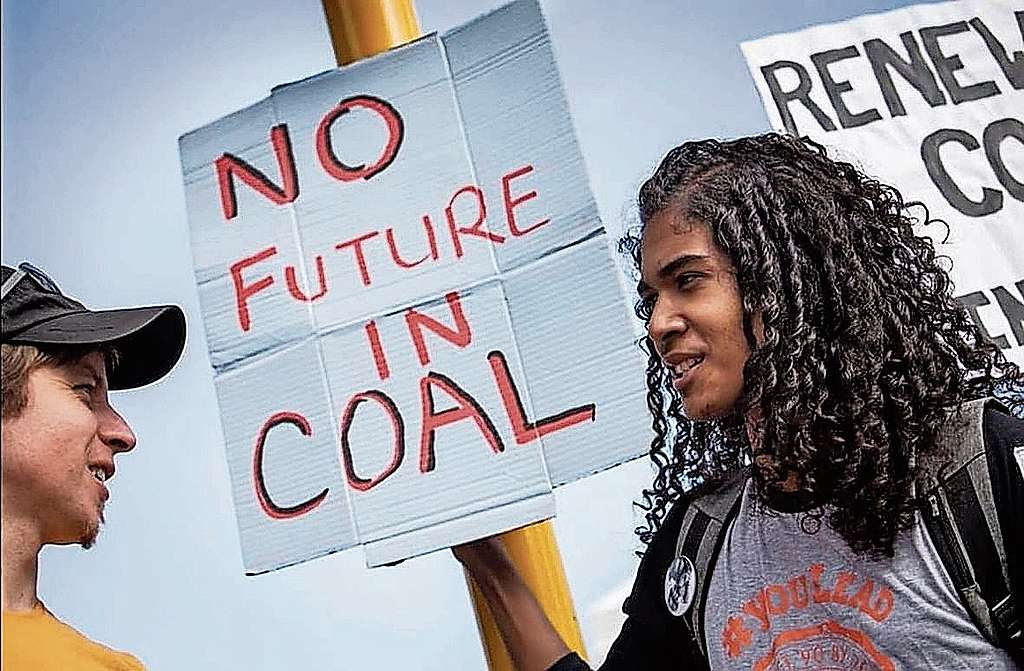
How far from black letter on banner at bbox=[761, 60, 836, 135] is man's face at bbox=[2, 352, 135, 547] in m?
0.88

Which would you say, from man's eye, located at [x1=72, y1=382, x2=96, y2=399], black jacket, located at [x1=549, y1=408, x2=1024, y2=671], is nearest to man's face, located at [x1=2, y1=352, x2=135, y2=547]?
man's eye, located at [x1=72, y1=382, x2=96, y2=399]

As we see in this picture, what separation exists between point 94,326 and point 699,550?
0.50m

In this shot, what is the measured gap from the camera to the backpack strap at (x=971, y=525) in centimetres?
89

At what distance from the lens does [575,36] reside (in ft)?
6.37

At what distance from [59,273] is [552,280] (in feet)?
2.53

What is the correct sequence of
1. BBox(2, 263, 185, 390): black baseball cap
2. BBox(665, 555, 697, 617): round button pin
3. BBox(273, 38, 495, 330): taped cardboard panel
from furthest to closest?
1. BBox(273, 38, 495, 330): taped cardboard panel
2. BBox(665, 555, 697, 617): round button pin
3. BBox(2, 263, 185, 390): black baseball cap

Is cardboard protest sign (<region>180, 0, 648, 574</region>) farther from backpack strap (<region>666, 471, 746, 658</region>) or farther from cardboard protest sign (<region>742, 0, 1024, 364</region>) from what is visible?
cardboard protest sign (<region>742, 0, 1024, 364</region>)

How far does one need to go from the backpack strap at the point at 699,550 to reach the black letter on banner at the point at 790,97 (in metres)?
0.59

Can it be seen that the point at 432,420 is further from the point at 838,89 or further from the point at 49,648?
the point at 838,89

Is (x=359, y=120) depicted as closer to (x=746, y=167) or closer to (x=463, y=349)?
(x=463, y=349)

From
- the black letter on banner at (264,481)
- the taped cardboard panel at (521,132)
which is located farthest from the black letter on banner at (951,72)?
the black letter on banner at (264,481)

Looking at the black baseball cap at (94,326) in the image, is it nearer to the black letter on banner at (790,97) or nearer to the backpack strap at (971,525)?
the backpack strap at (971,525)

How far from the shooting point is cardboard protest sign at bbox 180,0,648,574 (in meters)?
1.10

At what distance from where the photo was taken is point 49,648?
2.92ft
